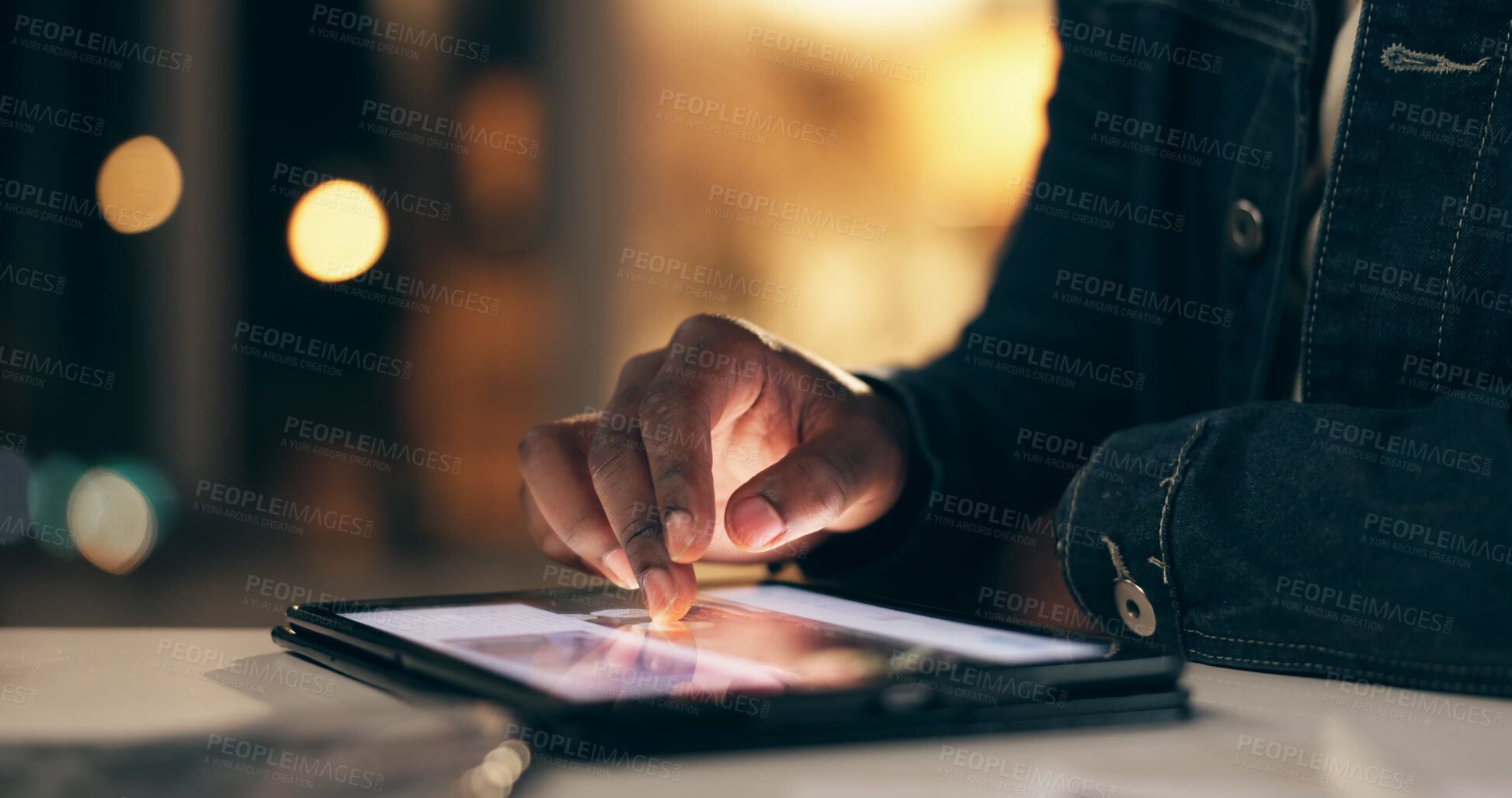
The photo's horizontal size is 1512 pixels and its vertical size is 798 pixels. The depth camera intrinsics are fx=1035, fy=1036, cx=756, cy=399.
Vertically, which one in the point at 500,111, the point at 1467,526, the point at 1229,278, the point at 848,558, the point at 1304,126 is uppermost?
the point at 500,111

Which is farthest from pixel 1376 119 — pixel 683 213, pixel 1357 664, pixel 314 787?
pixel 683 213

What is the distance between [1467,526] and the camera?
469mm

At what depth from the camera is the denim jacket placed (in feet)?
1.60

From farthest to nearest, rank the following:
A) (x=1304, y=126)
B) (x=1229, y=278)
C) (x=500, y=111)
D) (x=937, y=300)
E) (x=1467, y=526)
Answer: (x=937, y=300)
(x=500, y=111)
(x=1229, y=278)
(x=1304, y=126)
(x=1467, y=526)

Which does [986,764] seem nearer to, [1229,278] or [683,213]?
[1229,278]

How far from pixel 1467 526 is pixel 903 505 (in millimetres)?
411
